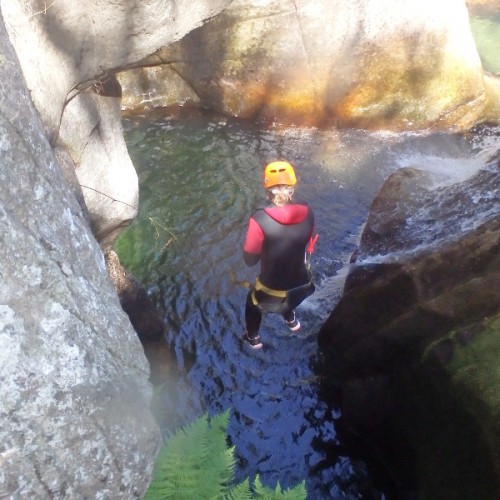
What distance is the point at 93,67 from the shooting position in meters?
5.56

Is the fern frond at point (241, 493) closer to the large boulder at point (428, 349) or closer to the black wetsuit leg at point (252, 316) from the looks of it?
the large boulder at point (428, 349)

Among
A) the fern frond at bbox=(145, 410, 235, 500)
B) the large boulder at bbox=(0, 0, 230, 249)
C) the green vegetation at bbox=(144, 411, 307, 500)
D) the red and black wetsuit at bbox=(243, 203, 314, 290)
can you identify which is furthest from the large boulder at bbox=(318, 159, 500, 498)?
the large boulder at bbox=(0, 0, 230, 249)

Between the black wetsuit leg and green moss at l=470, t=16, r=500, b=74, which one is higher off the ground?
the black wetsuit leg

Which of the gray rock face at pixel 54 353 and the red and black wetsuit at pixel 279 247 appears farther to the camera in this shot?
the red and black wetsuit at pixel 279 247

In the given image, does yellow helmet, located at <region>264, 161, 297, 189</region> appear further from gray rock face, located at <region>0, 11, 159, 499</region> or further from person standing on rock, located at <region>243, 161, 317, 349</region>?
gray rock face, located at <region>0, 11, 159, 499</region>

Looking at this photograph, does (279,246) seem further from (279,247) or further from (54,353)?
(54,353)

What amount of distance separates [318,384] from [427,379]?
1.70 m

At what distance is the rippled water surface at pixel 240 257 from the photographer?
219 inches

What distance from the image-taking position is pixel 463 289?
480 cm

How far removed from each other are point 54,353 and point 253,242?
2.83 meters

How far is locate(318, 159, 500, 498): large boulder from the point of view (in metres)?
4.06

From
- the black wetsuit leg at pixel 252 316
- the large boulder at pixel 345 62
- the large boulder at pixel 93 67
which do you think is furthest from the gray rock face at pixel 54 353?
the large boulder at pixel 345 62

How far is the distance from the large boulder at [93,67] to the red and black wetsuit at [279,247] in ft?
5.99

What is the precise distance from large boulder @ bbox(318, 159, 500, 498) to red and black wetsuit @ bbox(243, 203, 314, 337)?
70 centimetres
